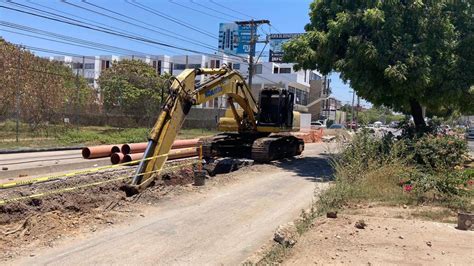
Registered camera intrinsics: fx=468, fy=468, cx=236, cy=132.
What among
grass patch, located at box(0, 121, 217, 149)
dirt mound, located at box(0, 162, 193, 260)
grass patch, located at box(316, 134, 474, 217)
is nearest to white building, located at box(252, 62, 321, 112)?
grass patch, located at box(0, 121, 217, 149)

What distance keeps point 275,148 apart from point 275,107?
5.64 feet

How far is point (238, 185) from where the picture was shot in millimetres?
12961

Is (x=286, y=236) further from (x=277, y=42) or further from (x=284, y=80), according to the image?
(x=284, y=80)

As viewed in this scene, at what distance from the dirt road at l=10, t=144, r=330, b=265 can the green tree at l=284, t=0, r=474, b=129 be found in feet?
20.3

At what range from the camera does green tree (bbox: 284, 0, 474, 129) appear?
16353mm

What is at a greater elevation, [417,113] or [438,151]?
[417,113]

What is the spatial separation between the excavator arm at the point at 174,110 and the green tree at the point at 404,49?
458cm

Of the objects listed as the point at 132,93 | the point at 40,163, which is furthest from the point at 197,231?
Answer: the point at 132,93

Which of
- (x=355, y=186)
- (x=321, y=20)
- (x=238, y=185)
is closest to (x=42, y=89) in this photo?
(x=321, y=20)

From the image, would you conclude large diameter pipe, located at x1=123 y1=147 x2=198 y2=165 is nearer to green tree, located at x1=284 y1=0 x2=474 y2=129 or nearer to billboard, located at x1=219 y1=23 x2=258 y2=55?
Result: green tree, located at x1=284 y1=0 x2=474 y2=129

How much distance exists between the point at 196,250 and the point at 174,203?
3243 millimetres

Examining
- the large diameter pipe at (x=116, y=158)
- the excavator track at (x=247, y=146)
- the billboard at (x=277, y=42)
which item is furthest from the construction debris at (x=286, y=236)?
the billboard at (x=277, y=42)

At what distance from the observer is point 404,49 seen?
16438 millimetres

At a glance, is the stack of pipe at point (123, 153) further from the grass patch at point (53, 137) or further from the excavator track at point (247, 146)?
the grass patch at point (53, 137)
